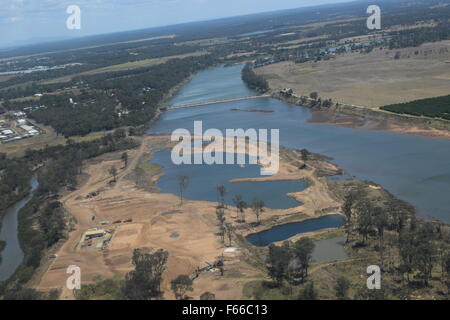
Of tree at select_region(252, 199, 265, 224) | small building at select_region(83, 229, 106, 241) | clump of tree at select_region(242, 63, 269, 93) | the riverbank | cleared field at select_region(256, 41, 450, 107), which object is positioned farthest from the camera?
clump of tree at select_region(242, 63, 269, 93)

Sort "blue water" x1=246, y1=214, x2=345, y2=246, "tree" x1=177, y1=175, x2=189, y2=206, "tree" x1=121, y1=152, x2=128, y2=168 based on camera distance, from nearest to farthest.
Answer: "blue water" x1=246, y1=214, x2=345, y2=246 → "tree" x1=177, y1=175, x2=189, y2=206 → "tree" x1=121, y1=152, x2=128, y2=168

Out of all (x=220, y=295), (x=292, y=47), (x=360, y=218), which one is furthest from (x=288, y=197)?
(x=292, y=47)

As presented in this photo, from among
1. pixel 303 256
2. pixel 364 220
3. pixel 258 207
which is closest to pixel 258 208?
pixel 258 207

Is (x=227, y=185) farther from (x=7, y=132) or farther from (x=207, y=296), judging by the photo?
(x=7, y=132)

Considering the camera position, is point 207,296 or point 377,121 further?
point 377,121

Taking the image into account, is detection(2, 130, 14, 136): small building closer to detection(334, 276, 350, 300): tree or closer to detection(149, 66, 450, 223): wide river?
detection(149, 66, 450, 223): wide river

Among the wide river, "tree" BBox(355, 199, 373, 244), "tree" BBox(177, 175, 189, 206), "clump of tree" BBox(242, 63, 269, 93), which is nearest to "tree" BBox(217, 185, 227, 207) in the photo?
"tree" BBox(177, 175, 189, 206)
